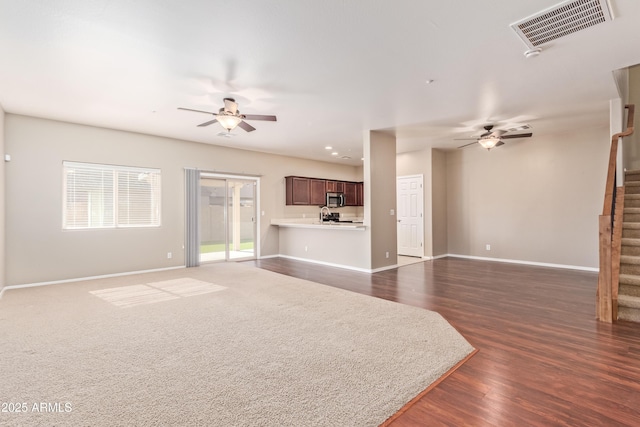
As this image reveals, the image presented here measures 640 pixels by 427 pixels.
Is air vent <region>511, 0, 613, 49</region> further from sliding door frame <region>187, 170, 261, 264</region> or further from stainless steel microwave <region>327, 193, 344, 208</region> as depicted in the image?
stainless steel microwave <region>327, 193, 344, 208</region>

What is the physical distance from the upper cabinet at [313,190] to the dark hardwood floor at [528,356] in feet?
13.0

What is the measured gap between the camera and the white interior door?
27.3 feet

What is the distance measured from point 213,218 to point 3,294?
3807 mm

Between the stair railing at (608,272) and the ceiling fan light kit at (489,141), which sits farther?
the ceiling fan light kit at (489,141)

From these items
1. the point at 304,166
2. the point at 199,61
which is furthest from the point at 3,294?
the point at 304,166

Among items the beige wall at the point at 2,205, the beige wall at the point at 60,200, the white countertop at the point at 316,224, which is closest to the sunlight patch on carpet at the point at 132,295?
the beige wall at the point at 60,200

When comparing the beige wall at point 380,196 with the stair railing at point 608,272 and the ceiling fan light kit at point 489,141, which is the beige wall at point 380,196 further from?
the stair railing at point 608,272

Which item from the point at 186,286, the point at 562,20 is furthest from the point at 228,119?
the point at 562,20

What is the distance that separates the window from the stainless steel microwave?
476 centimetres

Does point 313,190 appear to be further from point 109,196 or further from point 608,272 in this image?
point 608,272

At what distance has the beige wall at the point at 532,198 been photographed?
6.32 metres

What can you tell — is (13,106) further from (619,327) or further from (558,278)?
(558,278)

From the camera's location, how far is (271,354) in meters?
2.72

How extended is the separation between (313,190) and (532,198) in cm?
566
